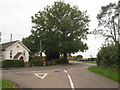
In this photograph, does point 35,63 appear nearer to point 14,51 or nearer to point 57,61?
point 57,61

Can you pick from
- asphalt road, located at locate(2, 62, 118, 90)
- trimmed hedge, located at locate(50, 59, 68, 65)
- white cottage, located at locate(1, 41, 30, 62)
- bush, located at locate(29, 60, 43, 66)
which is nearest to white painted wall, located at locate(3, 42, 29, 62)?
white cottage, located at locate(1, 41, 30, 62)

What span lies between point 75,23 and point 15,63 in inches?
780

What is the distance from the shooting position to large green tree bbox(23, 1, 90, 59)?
149 ft

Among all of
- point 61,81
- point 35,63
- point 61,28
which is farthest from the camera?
point 61,28

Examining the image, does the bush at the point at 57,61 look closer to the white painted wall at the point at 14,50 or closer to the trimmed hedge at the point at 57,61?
the trimmed hedge at the point at 57,61

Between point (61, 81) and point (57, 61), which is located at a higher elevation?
point (57, 61)

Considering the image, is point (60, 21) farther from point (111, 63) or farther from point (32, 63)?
point (111, 63)

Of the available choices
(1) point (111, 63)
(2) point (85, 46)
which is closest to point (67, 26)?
(2) point (85, 46)

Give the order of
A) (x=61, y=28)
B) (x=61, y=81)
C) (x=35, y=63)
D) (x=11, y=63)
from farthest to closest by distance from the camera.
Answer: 1. (x=61, y=28)
2. (x=35, y=63)
3. (x=11, y=63)
4. (x=61, y=81)

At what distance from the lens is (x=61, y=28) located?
46.6 metres

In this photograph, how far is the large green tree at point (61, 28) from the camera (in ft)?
149

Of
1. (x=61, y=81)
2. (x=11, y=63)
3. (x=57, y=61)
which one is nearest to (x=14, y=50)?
(x=57, y=61)

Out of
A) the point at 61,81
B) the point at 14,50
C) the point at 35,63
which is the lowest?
the point at 61,81

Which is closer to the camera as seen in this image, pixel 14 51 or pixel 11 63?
pixel 11 63
